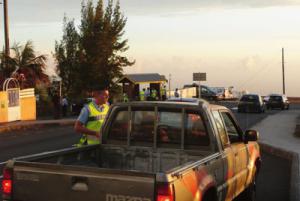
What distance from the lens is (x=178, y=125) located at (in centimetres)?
644

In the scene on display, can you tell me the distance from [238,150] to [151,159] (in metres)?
1.19

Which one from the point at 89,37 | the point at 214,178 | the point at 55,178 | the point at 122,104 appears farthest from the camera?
the point at 89,37

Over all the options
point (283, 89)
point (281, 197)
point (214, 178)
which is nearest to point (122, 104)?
point (214, 178)

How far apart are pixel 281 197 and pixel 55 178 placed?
5139mm

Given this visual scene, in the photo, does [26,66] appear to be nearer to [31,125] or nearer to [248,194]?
[31,125]

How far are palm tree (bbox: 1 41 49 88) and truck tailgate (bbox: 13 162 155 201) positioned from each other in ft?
108

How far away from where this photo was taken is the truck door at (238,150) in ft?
22.5

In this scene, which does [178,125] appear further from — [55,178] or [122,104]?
[55,178]

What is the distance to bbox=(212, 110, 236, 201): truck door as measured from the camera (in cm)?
617

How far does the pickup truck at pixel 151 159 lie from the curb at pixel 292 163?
146 cm

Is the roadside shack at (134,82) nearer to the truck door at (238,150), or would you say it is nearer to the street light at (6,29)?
the street light at (6,29)

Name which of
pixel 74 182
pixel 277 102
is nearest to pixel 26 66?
pixel 277 102

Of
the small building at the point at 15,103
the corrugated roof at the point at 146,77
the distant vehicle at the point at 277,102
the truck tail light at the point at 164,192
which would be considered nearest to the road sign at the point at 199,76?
the small building at the point at 15,103

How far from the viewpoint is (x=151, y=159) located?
652 centimetres
